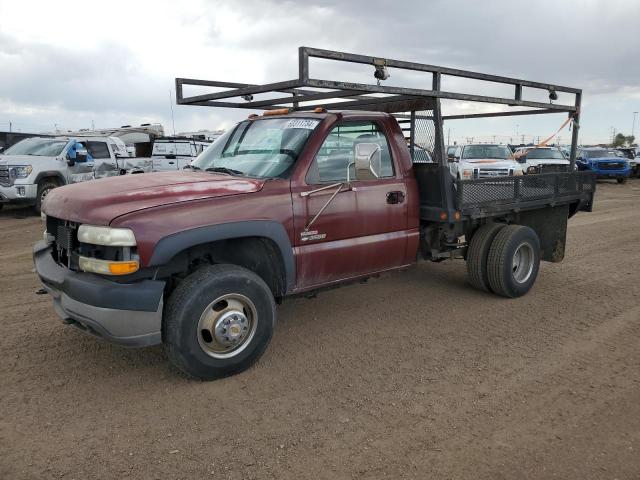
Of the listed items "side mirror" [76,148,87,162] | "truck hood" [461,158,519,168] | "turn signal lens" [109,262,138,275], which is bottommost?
"turn signal lens" [109,262,138,275]

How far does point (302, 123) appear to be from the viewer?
179 inches

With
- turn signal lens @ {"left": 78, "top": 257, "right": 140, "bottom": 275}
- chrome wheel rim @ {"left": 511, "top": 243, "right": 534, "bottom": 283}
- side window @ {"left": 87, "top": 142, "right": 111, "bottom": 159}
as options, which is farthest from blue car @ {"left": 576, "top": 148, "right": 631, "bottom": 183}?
turn signal lens @ {"left": 78, "top": 257, "right": 140, "bottom": 275}

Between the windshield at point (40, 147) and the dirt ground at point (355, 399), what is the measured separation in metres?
8.69

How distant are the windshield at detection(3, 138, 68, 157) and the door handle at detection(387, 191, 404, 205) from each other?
36.5 feet

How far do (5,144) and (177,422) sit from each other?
678 inches

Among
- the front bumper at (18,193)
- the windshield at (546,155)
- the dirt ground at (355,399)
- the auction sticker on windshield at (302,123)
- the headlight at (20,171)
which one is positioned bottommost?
the dirt ground at (355,399)

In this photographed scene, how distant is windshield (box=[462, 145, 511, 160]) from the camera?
15836 millimetres

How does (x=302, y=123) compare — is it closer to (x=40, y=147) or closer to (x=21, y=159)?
(x=21, y=159)

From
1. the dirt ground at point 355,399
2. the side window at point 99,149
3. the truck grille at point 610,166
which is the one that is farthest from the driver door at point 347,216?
the truck grille at point 610,166

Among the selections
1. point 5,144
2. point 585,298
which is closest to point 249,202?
point 585,298

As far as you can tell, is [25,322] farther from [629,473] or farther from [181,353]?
[629,473]

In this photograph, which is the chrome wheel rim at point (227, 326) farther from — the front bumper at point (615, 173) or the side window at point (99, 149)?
the front bumper at point (615, 173)

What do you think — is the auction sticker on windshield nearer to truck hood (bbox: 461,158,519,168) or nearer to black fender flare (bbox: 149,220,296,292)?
black fender flare (bbox: 149,220,296,292)

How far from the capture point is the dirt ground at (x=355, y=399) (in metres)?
2.93
